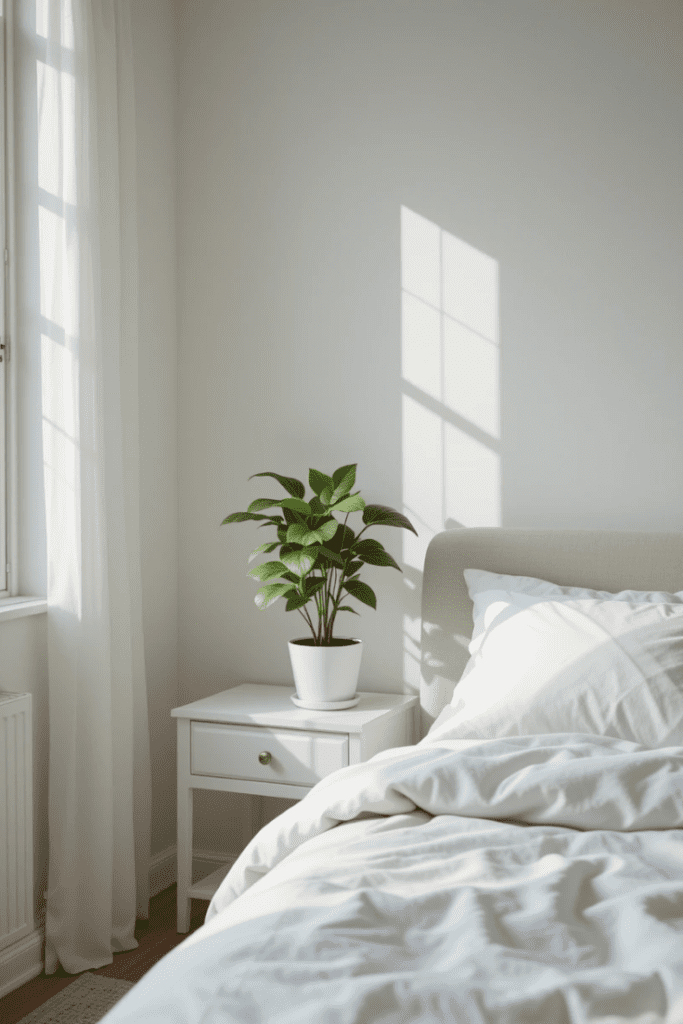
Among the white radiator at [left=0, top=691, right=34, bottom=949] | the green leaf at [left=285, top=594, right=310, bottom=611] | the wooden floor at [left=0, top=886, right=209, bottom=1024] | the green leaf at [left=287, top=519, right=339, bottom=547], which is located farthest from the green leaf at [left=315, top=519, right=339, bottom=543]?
the wooden floor at [left=0, top=886, right=209, bottom=1024]

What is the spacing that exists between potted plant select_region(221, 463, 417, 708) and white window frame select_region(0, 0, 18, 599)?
593 mm

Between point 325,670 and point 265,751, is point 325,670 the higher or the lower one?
the higher one

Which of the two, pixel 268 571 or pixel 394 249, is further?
pixel 394 249

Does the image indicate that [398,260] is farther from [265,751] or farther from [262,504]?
[265,751]

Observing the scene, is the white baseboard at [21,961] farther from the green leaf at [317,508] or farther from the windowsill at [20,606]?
the green leaf at [317,508]

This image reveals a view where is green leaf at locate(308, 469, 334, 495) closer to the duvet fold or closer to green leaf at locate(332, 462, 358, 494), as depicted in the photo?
green leaf at locate(332, 462, 358, 494)

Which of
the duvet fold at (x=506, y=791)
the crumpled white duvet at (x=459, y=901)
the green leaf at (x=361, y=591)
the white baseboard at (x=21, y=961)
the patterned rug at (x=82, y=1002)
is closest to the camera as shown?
the crumpled white duvet at (x=459, y=901)

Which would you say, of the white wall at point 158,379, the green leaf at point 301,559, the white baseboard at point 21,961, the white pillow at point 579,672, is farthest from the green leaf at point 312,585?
the white baseboard at point 21,961

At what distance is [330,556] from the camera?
254 cm

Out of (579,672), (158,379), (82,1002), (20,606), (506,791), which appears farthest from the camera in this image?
(158,379)

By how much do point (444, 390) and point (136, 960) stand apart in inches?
71.3

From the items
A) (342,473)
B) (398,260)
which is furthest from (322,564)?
(398,260)

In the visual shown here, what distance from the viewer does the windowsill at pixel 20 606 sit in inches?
93.9

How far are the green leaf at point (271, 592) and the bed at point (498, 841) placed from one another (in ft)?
1.40
